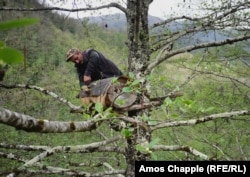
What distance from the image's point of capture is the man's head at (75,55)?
4.52 metres

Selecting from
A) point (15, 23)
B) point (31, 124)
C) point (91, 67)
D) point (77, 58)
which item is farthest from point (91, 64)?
point (15, 23)

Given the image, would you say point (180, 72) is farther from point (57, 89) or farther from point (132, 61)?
point (132, 61)

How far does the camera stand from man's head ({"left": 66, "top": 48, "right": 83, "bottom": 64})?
452 cm

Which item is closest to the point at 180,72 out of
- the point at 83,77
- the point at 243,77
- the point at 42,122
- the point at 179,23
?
the point at 243,77

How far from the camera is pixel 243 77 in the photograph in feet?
34.2

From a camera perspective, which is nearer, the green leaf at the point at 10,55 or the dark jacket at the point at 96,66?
the green leaf at the point at 10,55

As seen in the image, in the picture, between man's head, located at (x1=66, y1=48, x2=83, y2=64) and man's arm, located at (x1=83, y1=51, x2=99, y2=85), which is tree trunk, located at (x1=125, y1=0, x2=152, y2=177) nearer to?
man's arm, located at (x1=83, y1=51, x2=99, y2=85)

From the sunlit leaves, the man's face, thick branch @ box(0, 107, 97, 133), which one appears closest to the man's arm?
the man's face

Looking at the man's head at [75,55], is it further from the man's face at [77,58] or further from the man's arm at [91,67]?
the man's arm at [91,67]

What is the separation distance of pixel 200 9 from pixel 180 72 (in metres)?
2.93

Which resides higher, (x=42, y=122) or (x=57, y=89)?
Result: (x=57, y=89)

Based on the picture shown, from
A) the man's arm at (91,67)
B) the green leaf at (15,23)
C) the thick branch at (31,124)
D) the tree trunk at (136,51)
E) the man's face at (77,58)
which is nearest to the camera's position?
the green leaf at (15,23)

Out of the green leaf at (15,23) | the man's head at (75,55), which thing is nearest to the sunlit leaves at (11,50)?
the green leaf at (15,23)

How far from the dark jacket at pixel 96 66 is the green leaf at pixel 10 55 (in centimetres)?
401
